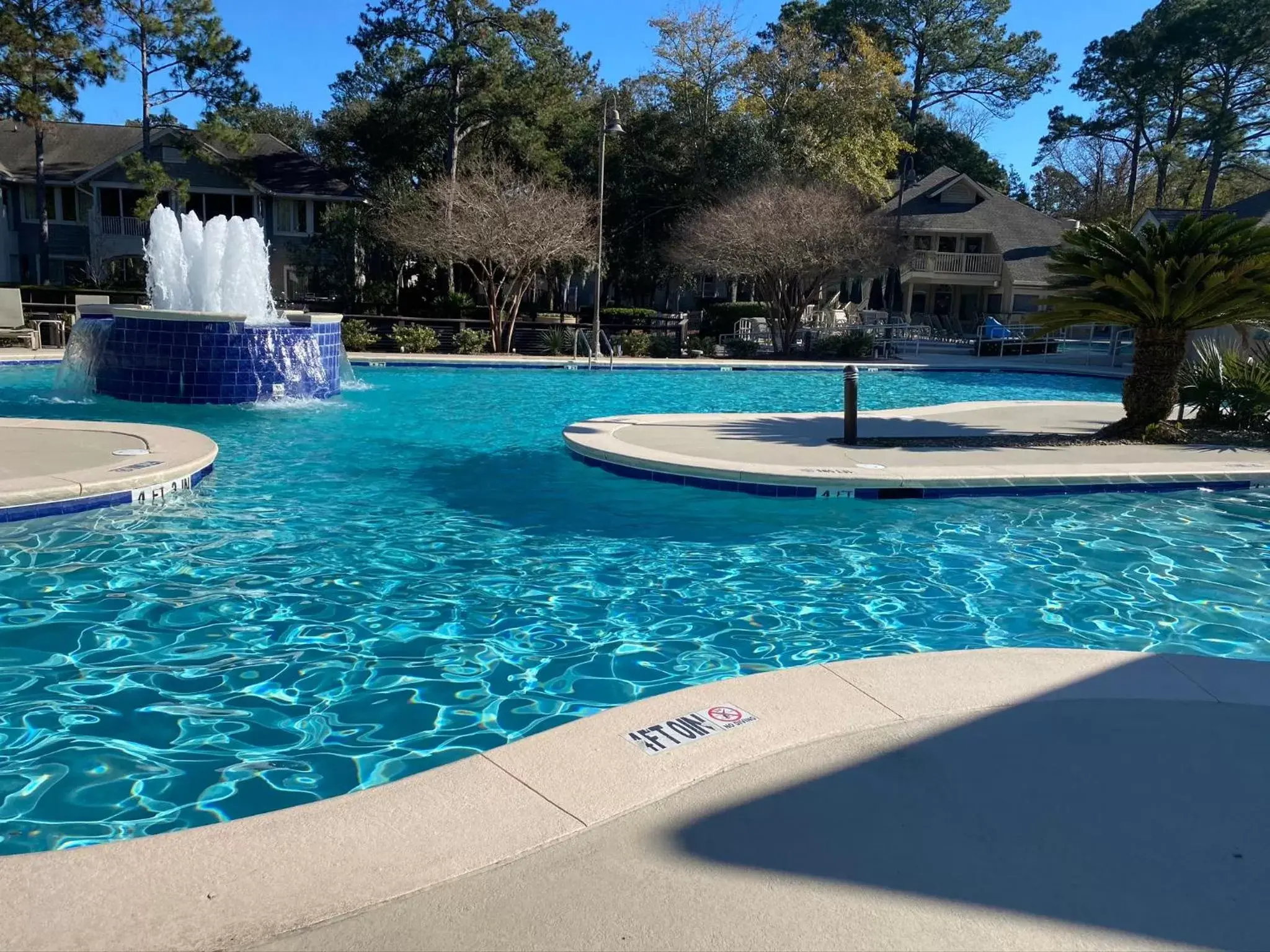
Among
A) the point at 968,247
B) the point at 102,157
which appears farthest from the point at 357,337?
the point at 968,247

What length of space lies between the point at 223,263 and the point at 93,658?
47.7ft

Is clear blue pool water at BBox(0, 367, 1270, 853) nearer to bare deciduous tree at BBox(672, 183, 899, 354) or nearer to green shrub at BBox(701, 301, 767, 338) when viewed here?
bare deciduous tree at BBox(672, 183, 899, 354)

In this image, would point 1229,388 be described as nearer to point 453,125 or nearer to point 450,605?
point 450,605

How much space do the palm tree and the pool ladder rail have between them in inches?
512

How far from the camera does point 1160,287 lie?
12.1 metres

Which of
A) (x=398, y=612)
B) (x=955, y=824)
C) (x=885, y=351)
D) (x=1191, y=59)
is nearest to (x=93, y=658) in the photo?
(x=398, y=612)

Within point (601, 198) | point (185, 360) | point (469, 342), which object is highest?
point (601, 198)

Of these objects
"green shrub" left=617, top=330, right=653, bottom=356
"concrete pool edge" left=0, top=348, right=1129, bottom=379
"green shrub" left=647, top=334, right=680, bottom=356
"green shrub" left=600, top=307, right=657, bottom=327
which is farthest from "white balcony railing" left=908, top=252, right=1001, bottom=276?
"green shrub" left=617, top=330, right=653, bottom=356

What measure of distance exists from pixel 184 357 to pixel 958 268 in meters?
A: 36.5

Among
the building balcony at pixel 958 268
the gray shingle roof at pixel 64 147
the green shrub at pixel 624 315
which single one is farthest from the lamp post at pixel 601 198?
the gray shingle roof at pixel 64 147

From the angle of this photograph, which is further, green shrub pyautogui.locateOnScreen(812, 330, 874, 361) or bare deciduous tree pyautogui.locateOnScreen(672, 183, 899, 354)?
green shrub pyautogui.locateOnScreen(812, 330, 874, 361)

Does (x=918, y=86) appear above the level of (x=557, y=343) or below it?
above

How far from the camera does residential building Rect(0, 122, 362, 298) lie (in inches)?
1522

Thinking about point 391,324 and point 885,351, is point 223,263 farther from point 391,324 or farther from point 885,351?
point 885,351
